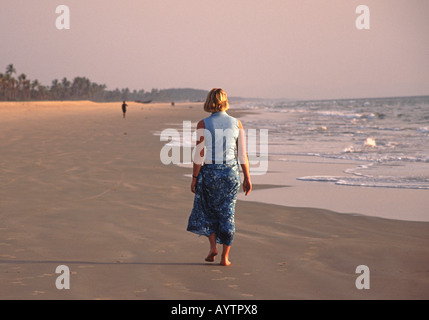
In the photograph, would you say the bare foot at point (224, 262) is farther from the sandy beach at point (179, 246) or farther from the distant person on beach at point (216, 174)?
the distant person on beach at point (216, 174)

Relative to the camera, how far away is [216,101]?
18.6 feet

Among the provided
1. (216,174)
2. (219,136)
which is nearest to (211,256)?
(216,174)

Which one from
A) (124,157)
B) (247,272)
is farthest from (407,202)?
(124,157)

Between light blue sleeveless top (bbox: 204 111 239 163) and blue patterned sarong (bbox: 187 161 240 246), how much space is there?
0.33 ft

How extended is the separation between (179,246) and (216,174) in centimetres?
113

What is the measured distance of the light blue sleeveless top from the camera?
5703 millimetres

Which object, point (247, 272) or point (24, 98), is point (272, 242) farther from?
point (24, 98)

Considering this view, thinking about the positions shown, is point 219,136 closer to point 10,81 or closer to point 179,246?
point 179,246

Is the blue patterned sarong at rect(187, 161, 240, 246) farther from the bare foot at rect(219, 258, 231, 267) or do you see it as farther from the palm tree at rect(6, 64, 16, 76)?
the palm tree at rect(6, 64, 16, 76)

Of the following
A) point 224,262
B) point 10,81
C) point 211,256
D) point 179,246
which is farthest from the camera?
point 10,81

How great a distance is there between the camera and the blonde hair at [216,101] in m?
5.67

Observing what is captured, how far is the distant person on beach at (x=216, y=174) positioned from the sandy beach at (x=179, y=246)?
1.18 ft
